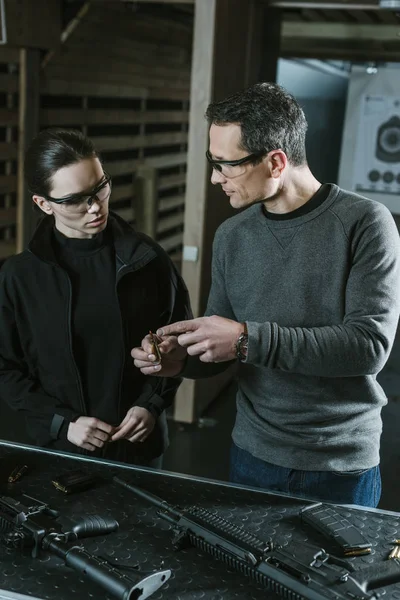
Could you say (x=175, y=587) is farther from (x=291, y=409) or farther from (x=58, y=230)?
(x=58, y=230)

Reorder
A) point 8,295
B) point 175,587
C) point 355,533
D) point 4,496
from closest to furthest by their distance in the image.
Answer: point 175,587 → point 355,533 → point 4,496 → point 8,295

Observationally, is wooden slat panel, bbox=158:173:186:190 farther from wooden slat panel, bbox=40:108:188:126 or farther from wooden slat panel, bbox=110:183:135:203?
wooden slat panel, bbox=110:183:135:203

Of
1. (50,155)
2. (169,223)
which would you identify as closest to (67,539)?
(50,155)

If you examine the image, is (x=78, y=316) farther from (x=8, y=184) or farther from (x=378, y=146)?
(x=378, y=146)

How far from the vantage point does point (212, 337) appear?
161 centimetres

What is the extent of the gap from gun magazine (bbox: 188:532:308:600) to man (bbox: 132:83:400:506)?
38cm

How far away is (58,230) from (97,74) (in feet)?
10.2

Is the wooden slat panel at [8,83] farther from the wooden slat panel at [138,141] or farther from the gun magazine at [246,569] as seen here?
the gun magazine at [246,569]

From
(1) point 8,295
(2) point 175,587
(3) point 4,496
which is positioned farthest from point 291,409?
(1) point 8,295

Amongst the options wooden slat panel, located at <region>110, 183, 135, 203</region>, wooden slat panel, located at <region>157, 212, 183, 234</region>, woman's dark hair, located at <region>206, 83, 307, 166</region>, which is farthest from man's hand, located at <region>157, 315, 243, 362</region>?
wooden slat panel, located at <region>157, 212, 183, 234</region>

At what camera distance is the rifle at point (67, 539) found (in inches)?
51.8

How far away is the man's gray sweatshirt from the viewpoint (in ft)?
5.21

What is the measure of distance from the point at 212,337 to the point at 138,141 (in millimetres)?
4016

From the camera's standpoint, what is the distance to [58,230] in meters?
2.04
